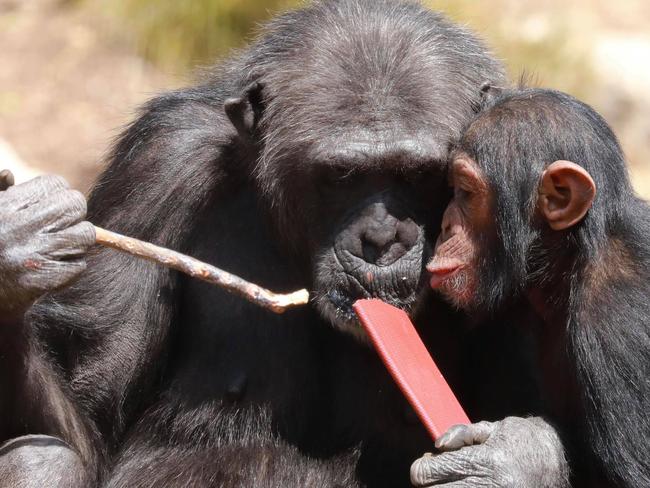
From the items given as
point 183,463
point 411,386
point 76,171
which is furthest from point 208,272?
point 76,171

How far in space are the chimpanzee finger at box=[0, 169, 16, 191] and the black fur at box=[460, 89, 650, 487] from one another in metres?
2.21

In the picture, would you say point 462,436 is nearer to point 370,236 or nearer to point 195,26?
point 370,236

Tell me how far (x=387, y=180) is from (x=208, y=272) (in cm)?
113

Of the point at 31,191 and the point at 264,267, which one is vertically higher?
the point at 31,191

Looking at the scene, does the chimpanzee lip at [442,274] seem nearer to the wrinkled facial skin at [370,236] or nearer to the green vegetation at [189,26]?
the wrinkled facial skin at [370,236]

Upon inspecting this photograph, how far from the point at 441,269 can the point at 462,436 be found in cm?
87

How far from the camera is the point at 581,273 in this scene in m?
5.84

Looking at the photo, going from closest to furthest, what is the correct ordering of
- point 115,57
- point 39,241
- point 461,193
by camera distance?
point 39,241
point 461,193
point 115,57

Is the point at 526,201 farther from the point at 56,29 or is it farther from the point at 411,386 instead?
the point at 56,29

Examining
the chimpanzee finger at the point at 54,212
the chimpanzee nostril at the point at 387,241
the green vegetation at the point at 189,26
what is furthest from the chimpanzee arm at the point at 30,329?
the green vegetation at the point at 189,26

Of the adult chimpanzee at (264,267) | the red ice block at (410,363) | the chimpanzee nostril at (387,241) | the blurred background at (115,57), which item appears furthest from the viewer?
the blurred background at (115,57)

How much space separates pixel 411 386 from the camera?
5.67m

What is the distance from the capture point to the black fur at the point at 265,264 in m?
6.18

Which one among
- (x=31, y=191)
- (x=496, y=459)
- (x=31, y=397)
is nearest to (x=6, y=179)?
(x=31, y=191)
